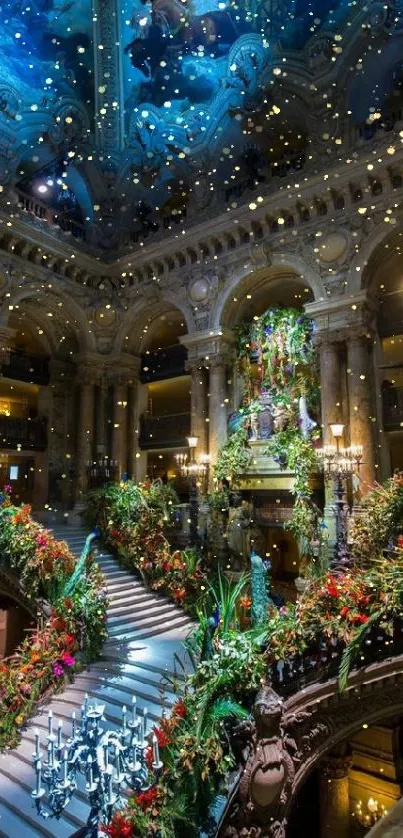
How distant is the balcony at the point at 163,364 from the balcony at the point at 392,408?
8318 millimetres

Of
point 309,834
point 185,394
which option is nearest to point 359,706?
point 309,834

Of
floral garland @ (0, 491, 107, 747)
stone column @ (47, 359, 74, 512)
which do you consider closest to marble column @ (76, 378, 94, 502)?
stone column @ (47, 359, 74, 512)

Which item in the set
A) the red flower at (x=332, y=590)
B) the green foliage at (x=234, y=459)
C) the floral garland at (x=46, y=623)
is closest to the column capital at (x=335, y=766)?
the red flower at (x=332, y=590)

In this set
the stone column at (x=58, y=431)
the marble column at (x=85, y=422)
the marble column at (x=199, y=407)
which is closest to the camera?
the marble column at (x=199, y=407)

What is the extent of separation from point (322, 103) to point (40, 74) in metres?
9.94

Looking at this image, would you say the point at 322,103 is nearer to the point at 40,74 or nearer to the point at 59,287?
the point at 40,74

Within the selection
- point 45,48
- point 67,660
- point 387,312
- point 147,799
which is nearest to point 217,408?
point 387,312

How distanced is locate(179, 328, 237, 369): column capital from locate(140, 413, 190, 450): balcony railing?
2741 millimetres

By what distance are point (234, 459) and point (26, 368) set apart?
10.1m

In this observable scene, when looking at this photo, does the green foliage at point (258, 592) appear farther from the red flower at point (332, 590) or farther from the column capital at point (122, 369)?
the column capital at point (122, 369)

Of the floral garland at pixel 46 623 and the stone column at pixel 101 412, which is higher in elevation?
the stone column at pixel 101 412

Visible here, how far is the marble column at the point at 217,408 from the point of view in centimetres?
1689

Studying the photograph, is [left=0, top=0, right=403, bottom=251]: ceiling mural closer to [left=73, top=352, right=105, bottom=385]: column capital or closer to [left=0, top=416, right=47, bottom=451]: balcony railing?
[left=73, top=352, right=105, bottom=385]: column capital

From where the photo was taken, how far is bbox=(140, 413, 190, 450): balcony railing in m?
19.6
